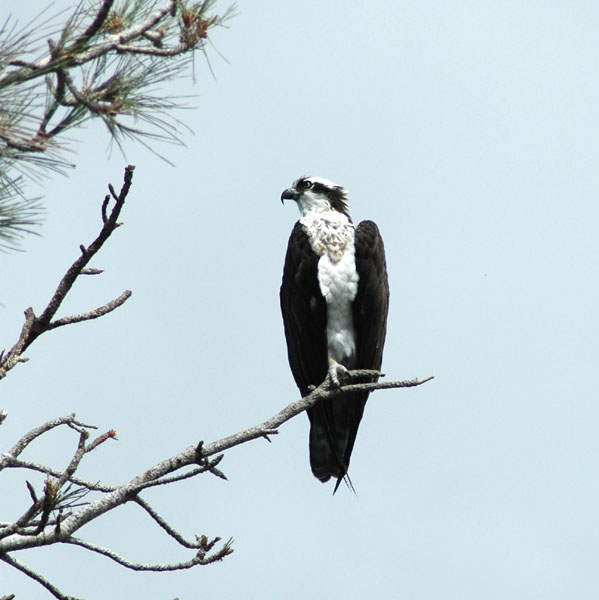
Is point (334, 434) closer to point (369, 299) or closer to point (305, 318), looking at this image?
point (305, 318)

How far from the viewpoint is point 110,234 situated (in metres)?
3.82

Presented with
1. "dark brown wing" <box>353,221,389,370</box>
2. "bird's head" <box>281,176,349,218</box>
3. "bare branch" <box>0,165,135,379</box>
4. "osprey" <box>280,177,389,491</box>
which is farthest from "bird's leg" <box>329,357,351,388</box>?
"bare branch" <box>0,165,135,379</box>

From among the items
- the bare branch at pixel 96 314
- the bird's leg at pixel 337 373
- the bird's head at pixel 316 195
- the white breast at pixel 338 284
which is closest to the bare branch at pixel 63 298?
the bare branch at pixel 96 314

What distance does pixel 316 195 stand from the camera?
730cm

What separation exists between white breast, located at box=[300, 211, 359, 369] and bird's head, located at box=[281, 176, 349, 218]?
53cm

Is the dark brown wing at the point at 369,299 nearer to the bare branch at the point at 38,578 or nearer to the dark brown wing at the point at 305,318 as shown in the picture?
the dark brown wing at the point at 305,318

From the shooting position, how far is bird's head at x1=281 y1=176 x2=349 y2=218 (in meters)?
7.21

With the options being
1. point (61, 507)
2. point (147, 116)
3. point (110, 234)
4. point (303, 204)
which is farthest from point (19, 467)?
point (303, 204)

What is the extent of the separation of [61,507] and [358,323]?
3187 mm

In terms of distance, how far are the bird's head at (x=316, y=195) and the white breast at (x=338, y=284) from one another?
1.74ft

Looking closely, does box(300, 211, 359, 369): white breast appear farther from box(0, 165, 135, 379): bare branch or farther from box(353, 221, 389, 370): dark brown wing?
box(0, 165, 135, 379): bare branch

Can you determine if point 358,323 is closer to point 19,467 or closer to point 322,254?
point 322,254

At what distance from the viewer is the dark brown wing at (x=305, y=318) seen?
6535 millimetres

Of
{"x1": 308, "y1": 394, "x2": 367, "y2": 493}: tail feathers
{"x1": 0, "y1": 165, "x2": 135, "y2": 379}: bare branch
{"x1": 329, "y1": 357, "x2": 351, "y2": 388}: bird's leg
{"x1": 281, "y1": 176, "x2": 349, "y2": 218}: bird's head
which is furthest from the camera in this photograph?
{"x1": 281, "y1": 176, "x2": 349, "y2": 218}: bird's head
